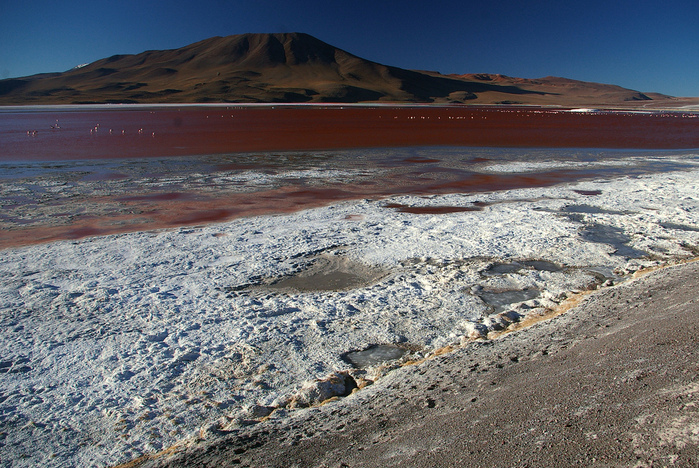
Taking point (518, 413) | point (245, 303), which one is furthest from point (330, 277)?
point (518, 413)

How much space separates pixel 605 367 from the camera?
9.31 feet

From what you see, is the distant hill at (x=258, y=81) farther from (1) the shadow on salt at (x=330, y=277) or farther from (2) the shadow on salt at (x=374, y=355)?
(2) the shadow on salt at (x=374, y=355)

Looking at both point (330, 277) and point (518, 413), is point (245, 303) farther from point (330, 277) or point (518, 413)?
point (518, 413)

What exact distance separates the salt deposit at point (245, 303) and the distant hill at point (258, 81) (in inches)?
3738

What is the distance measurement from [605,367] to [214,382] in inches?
94.1

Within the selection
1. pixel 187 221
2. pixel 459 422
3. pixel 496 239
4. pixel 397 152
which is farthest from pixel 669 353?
pixel 397 152

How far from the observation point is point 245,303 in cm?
458

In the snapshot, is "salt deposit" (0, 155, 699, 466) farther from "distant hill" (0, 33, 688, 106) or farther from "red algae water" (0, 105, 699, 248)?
"distant hill" (0, 33, 688, 106)

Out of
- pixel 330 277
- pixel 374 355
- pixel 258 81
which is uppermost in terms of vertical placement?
pixel 258 81

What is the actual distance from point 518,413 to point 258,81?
137 m

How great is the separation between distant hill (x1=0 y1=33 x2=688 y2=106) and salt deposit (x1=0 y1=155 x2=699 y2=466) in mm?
94944

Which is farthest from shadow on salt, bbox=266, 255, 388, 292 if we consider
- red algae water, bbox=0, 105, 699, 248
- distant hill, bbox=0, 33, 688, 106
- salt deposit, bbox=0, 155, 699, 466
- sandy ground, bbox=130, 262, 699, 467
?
distant hill, bbox=0, 33, 688, 106

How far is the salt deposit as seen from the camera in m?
3.08

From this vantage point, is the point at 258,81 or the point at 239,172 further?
the point at 258,81
